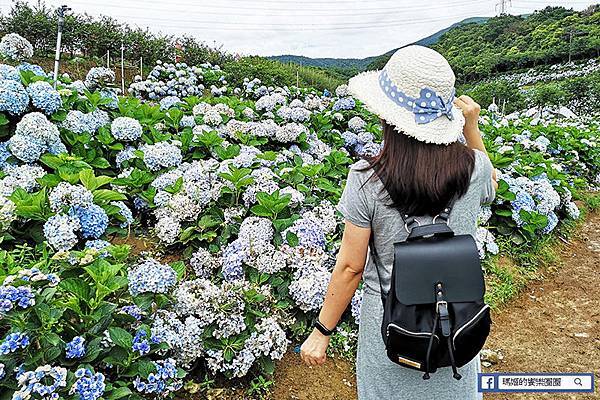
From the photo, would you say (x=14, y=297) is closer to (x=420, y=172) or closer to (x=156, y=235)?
(x=420, y=172)

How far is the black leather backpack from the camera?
3.94ft

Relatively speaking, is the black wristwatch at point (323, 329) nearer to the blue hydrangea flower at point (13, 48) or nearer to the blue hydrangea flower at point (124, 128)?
the blue hydrangea flower at point (124, 128)

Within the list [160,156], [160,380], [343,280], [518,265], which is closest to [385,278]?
[343,280]

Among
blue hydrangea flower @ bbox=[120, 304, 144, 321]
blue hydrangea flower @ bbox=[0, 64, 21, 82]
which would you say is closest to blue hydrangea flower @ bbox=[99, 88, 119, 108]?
blue hydrangea flower @ bbox=[0, 64, 21, 82]

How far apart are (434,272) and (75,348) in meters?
1.14

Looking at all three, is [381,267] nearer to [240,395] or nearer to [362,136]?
[240,395]

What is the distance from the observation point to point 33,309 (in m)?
1.61

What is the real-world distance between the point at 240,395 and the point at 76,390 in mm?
833

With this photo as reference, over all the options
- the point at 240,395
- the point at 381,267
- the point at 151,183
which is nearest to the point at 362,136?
the point at 151,183

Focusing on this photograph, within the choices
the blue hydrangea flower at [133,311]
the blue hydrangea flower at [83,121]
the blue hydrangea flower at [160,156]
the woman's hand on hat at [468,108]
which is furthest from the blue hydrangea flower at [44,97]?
the woman's hand on hat at [468,108]

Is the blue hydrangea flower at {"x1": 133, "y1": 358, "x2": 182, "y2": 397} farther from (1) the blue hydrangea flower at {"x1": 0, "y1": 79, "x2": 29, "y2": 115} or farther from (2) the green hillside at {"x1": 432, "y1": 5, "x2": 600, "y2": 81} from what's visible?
(2) the green hillside at {"x1": 432, "y1": 5, "x2": 600, "y2": 81}

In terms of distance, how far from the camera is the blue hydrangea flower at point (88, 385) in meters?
1.54

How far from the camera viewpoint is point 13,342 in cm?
153

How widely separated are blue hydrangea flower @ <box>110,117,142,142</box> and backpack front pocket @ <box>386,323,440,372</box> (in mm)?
2649
